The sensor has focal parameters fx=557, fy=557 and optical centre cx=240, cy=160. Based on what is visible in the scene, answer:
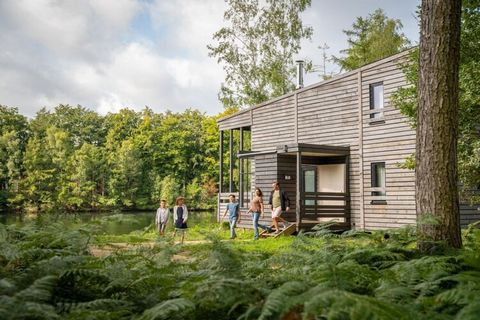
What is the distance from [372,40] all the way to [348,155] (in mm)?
22656

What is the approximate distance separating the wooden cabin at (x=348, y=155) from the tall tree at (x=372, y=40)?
59.8 ft

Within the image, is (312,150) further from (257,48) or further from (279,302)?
(279,302)

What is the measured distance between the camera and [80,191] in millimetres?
55156

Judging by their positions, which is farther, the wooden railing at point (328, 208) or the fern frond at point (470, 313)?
the wooden railing at point (328, 208)

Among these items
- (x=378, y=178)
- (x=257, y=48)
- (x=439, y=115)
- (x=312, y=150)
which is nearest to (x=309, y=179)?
(x=312, y=150)

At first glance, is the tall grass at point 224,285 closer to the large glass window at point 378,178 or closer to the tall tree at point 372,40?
the large glass window at point 378,178

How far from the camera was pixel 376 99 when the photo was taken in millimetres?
19766

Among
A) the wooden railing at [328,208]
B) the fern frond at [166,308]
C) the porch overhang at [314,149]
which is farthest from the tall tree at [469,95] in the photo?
the fern frond at [166,308]

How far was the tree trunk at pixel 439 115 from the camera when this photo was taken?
5.53 metres

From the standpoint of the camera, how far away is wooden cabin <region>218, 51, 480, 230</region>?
1873cm

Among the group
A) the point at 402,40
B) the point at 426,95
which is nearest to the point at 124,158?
the point at 402,40

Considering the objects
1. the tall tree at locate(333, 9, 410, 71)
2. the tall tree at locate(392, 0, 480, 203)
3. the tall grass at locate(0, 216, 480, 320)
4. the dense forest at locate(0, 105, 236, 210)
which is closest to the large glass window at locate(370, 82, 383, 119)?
the tall tree at locate(392, 0, 480, 203)

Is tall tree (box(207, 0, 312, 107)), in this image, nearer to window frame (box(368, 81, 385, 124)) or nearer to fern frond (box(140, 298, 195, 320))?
window frame (box(368, 81, 385, 124))

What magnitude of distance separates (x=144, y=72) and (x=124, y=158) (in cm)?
1602
